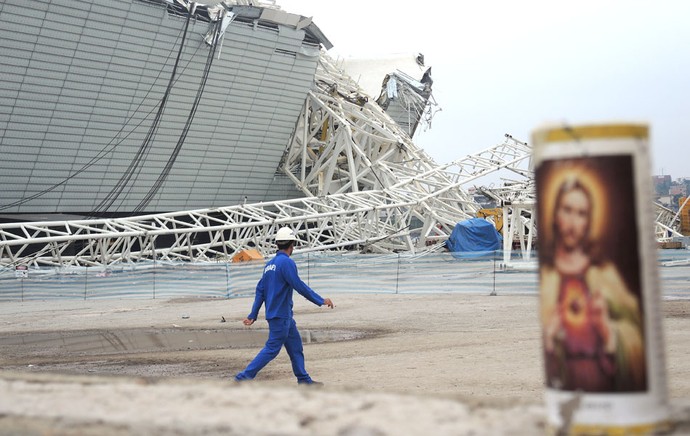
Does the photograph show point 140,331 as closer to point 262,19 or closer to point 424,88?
point 262,19

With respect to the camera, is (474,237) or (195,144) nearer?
(474,237)

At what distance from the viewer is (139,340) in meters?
16.7

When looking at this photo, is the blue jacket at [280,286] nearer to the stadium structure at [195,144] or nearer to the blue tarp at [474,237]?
the stadium structure at [195,144]

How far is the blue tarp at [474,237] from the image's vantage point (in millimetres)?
46034

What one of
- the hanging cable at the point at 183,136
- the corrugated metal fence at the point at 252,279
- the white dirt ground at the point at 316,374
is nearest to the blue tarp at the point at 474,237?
the hanging cable at the point at 183,136

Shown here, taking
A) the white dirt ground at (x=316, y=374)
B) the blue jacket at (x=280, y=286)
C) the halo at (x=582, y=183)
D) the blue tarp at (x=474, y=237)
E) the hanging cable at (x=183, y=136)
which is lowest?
the white dirt ground at (x=316, y=374)

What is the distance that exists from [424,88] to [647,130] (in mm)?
63331

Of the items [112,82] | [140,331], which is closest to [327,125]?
[112,82]

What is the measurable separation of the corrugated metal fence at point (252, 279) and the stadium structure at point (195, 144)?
10.7 feet

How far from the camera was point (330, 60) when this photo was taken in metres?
63.7

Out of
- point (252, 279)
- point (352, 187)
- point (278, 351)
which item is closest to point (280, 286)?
point (278, 351)

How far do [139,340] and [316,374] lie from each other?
6.48 metres

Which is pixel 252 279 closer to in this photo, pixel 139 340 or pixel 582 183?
pixel 139 340

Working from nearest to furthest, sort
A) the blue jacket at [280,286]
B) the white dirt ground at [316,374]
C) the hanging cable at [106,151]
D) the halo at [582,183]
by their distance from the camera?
the halo at [582,183], the white dirt ground at [316,374], the blue jacket at [280,286], the hanging cable at [106,151]
